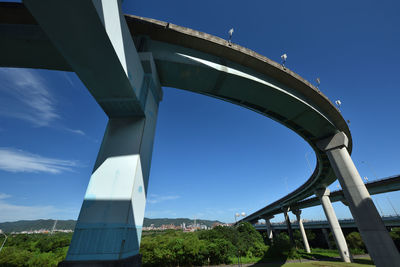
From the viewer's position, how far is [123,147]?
616 cm

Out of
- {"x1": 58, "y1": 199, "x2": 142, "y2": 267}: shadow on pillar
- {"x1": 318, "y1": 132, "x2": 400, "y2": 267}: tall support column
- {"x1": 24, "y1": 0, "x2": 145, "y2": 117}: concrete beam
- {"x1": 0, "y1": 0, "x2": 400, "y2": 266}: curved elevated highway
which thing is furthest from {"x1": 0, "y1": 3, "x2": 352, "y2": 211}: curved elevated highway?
{"x1": 58, "y1": 199, "x2": 142, "y2": 267}: shadow on pillar

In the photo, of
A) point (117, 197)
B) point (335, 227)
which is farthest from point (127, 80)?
point (335, 227)

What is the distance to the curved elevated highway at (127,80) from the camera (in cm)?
439

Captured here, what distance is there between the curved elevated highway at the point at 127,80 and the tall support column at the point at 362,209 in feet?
0.22

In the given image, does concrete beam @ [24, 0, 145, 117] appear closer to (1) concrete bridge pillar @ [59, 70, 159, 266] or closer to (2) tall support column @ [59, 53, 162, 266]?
(2) tall support column @ [59, 53, 162, 266]

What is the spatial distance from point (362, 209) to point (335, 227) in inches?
1022

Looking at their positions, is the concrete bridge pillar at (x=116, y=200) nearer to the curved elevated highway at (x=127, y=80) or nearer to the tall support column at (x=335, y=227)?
the curved elevated highway at (x=127, y=80)

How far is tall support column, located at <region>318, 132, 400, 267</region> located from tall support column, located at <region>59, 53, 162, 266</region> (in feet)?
52.1

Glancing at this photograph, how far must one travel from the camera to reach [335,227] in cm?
3052

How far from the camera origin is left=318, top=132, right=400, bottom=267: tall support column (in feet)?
35.6

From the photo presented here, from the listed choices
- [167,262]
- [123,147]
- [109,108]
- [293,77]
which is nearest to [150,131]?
[123,147]

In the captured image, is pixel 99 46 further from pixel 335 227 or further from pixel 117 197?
pixel 335 227

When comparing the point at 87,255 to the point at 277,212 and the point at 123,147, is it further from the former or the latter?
the point at 277,212

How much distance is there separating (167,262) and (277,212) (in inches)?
1868
